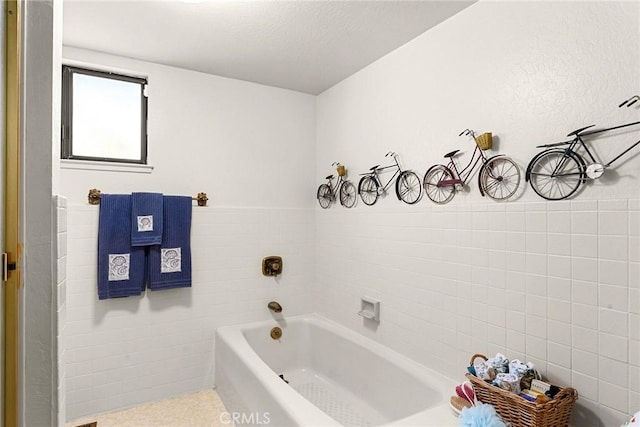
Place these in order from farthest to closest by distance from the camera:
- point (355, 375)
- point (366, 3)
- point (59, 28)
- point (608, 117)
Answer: point (355, 375) < point (366, 3) < point (608, 117) < point (59, 28)

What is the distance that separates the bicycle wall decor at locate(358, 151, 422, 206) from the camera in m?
2.11

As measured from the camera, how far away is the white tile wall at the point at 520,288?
123cm

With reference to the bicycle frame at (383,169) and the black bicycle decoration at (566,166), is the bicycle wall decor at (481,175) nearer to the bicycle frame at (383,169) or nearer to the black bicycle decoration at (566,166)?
the black bicycle decoration at (566,166)

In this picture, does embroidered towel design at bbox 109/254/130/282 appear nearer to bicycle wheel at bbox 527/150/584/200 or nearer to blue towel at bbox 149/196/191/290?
blue towel at bbox 149/196/191/290

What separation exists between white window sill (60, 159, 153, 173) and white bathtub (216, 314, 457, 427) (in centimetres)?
133

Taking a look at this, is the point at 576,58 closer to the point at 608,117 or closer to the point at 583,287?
the point at 608,117

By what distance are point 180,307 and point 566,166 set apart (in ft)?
8.22

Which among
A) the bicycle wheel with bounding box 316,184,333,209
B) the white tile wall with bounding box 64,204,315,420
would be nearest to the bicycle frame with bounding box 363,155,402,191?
the bicycle wheel with bounding box 316,184,333,209

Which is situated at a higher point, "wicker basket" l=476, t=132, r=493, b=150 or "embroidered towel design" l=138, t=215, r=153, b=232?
"wicker basket" l=476, t=132, r=493, b=150

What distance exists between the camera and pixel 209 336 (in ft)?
8.61

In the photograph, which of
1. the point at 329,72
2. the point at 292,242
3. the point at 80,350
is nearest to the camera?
the point at 80,350

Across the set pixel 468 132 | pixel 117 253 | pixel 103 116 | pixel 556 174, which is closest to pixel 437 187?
pixel 468 132

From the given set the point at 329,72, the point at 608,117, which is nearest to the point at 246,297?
the point at 329,72

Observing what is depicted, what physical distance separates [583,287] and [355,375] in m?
1.56
